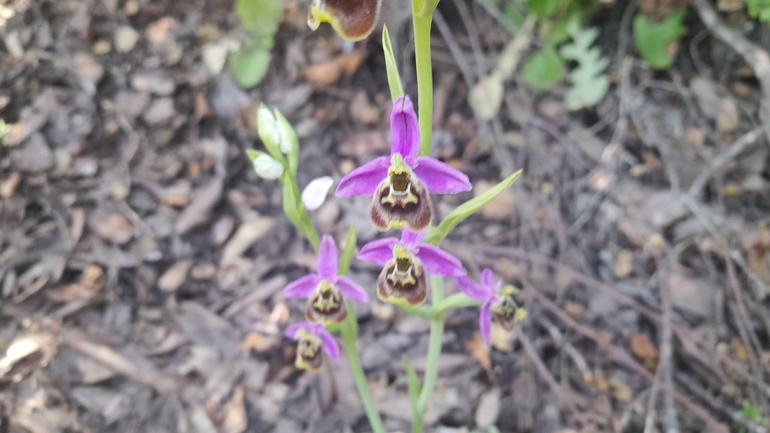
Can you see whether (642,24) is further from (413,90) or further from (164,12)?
(164,12)

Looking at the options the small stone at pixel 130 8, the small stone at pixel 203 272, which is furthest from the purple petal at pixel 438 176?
the small stone at pixel 130 8

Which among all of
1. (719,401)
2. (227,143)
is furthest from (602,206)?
(227,143)

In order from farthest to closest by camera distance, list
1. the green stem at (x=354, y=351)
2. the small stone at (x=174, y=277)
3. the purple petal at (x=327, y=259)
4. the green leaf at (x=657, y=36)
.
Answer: the green leaf at (x=657, y=36)
the small stone at (x=174, y=277)
the green stem at (x=354, y=351)
the purple petal at (x=327, y=259)

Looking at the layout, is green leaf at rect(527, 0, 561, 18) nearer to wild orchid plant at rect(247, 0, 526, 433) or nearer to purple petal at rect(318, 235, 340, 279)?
wild orchid plant at rect(247, 0, 526, 433)

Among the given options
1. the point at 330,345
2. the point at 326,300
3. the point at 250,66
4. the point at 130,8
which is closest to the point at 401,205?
the point at 326,300

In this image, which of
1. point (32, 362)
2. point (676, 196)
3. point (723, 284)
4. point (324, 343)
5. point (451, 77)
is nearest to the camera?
point (324, 343)

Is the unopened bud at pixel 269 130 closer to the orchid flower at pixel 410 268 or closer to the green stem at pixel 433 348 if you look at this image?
the orchid flower at pixel 410 268
